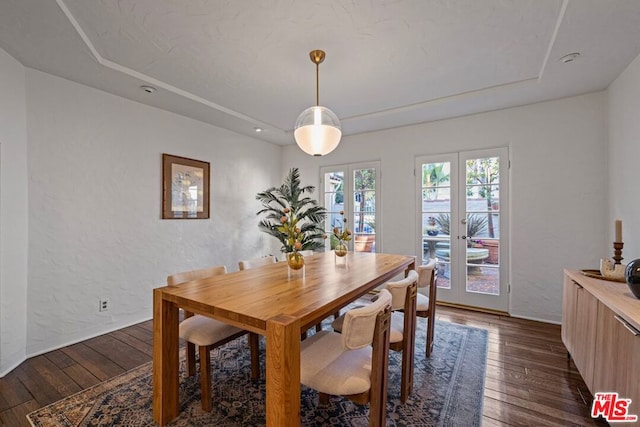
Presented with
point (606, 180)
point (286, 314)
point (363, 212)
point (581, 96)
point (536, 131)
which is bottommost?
point (286, 314)

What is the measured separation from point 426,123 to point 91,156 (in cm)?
409

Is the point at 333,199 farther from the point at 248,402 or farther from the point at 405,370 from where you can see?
the point at 248,402

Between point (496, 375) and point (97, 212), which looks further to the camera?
point (97, 212)

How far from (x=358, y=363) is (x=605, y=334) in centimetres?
142

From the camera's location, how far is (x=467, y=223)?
3756mm

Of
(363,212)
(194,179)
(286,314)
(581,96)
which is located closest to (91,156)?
(194,179)

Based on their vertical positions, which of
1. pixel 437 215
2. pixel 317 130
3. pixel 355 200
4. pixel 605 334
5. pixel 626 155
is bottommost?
pixel 605 334

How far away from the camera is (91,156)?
9.50ft

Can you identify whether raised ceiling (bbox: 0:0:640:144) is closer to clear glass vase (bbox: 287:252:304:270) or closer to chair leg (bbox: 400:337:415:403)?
clear glass vase (bbox: 287:252:304:270)

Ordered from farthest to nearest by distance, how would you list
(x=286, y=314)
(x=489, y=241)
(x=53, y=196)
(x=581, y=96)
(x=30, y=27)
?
(x=489, y=241) → (x=581, y=96) → (x=53, y=196) → (x=30, y=27) → (x=286, y=314)

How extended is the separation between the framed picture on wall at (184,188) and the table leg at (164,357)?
2.21 m

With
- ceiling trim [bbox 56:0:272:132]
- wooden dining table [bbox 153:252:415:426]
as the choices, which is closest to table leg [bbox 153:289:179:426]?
wooden dining table [bbox 153:252:415:426]

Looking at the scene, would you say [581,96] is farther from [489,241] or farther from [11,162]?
[11,162]

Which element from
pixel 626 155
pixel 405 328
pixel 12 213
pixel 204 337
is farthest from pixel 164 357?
pixel 626 155
